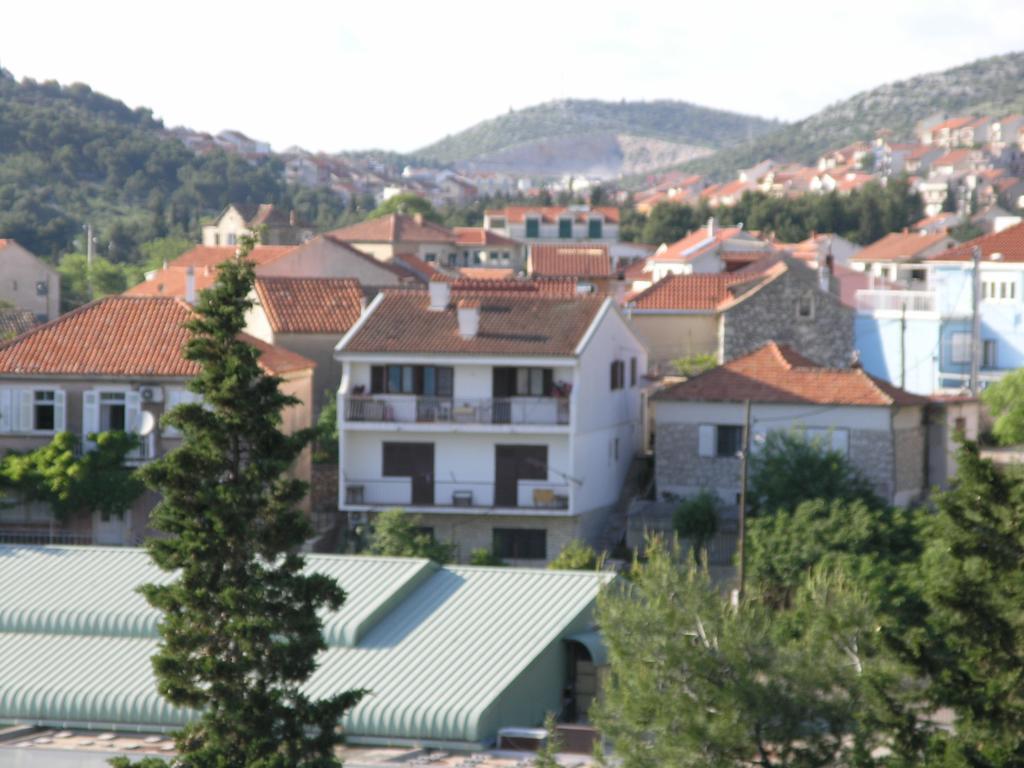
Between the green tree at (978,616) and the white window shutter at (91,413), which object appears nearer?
the green tree at (978,616)

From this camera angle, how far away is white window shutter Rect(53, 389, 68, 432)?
4134 cm

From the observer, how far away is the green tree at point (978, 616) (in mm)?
20281

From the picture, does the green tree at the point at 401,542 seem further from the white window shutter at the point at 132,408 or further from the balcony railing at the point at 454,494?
the white window shutter at the point at 132,408

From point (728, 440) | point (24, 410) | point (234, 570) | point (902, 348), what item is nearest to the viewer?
point (234, 570)

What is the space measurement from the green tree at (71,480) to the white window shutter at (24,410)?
1.21m

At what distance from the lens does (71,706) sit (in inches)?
1172

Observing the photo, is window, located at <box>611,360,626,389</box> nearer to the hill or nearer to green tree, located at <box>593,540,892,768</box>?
green tree, located at <box>593,540,892,768</box>

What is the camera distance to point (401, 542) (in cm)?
3922

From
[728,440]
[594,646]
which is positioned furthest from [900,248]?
[594,646]

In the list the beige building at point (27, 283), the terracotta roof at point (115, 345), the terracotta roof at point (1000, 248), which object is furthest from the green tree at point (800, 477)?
the beige building at point (27, 283)

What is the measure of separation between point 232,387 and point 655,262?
6036 centimetres

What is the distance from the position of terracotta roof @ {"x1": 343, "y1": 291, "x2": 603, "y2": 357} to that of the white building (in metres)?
0.04

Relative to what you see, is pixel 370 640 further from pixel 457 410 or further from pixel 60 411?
pixel 60 411

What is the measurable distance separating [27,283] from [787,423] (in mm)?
39980
